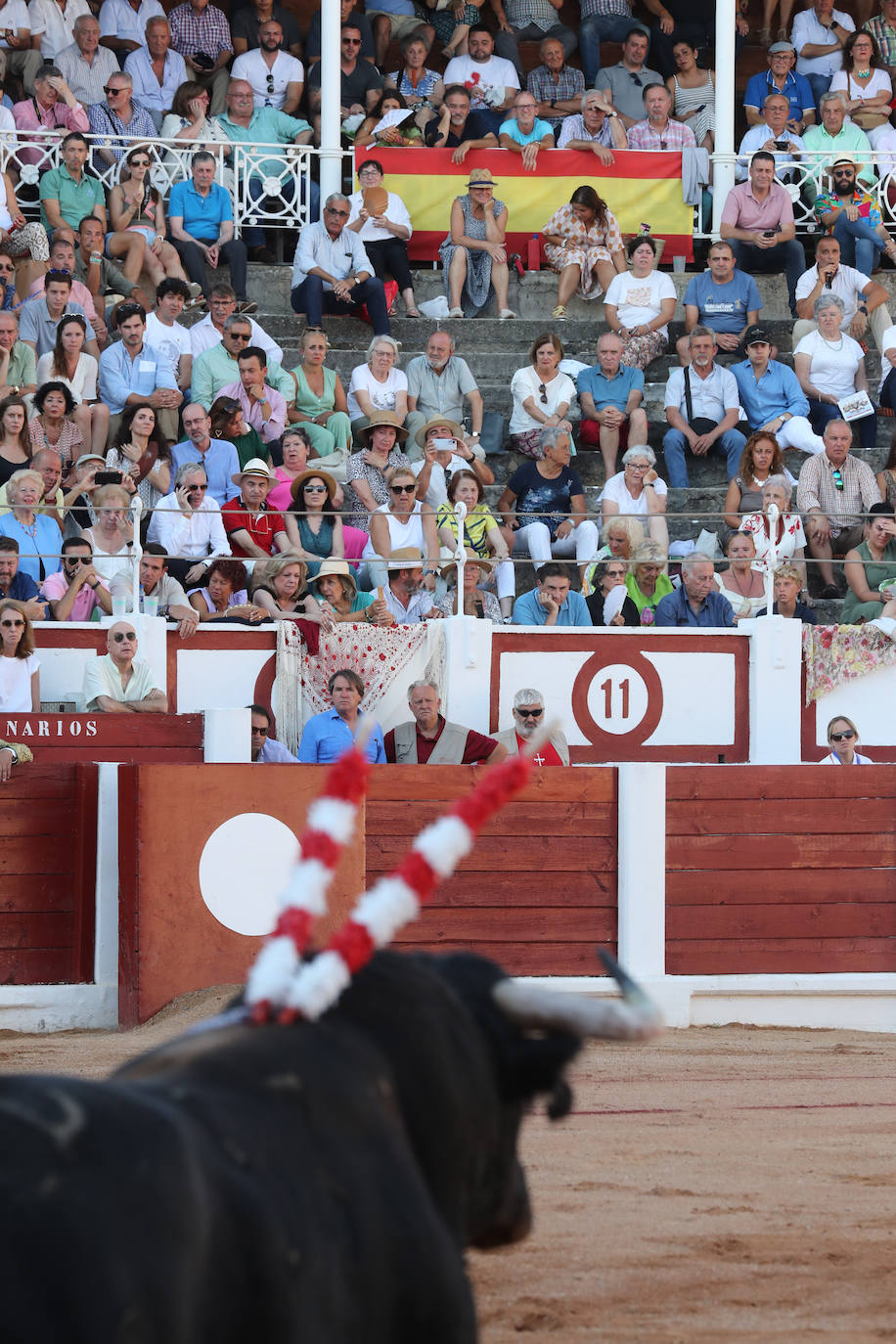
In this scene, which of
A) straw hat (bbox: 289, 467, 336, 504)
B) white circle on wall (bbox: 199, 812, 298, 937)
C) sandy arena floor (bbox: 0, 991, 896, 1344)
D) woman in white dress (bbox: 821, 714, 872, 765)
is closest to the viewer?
sandy arena floor (bbox: 0, 991, 896, 1344)

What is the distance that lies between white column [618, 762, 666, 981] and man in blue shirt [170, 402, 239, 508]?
3177mm

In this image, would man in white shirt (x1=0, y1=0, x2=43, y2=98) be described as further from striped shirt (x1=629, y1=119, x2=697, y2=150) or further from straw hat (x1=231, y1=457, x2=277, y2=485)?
straw hat (x1=231, y1=457, x2=277, y2=485)

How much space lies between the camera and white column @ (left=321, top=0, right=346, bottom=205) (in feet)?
41.9

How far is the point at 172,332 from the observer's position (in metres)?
10.6

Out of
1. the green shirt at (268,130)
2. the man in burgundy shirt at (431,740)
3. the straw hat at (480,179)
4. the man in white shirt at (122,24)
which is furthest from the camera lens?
the man in white shirt at (122,24)

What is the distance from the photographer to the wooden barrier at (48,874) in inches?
292

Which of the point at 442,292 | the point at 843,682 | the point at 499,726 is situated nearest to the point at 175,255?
the point at 442,292

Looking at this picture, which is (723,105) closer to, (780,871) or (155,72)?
(155,72)

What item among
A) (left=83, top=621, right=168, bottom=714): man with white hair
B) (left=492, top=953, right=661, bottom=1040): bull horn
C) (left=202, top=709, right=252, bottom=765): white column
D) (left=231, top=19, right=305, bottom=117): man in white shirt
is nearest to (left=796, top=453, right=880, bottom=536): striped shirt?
(left=202, top=709, right=252, bottom=765): white column

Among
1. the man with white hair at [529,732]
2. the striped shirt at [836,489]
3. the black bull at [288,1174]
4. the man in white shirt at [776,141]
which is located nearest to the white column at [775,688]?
the striped shirt at [836,489]

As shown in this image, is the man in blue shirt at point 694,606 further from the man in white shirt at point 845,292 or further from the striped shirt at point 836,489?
the man in white shirt at point 845,292

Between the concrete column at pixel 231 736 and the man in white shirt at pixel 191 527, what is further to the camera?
the man in white shirt at pixel 191 527

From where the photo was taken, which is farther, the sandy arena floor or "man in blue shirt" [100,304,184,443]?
"man in blue shirt" [100,304,184,443]

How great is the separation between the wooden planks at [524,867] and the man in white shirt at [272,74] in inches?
298
